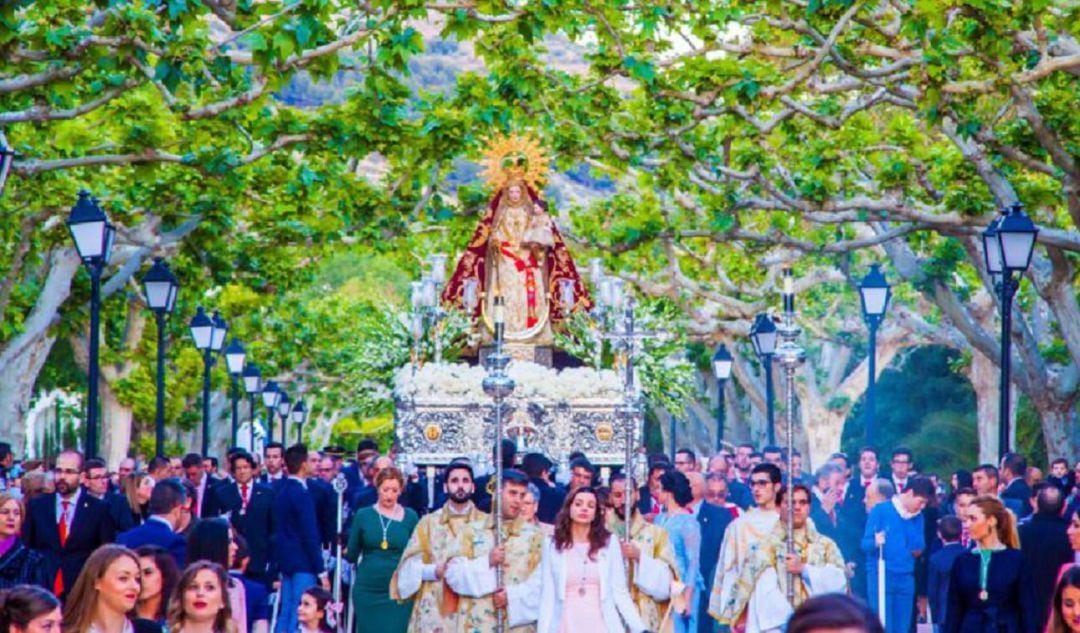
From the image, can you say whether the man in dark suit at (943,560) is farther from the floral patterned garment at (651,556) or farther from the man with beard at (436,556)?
the man with beard at (436,556)

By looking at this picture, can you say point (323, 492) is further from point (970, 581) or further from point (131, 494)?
point (970, 581)

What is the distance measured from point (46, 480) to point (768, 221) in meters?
23.3

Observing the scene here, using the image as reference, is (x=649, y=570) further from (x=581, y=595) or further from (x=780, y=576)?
(x=581, y=595)

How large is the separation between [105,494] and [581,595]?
544cm

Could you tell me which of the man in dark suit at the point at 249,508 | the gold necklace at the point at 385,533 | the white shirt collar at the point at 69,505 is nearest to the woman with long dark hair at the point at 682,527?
the gold necklace at the point at 385,533

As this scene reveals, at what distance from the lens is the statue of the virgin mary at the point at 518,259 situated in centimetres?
3159

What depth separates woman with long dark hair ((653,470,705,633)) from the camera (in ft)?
54.8

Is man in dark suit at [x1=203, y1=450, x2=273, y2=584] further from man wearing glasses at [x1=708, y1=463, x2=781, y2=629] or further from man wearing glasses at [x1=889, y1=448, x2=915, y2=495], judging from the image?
man wearing glasses at [x1=889, y1=448, x2=915, y2=495]

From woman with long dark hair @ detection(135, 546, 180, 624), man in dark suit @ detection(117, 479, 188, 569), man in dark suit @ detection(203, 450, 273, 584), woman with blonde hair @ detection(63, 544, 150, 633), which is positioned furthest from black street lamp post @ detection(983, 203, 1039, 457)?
woman with blonde hair @ detection(63, 544, 150, 633)

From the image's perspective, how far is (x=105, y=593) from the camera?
987 cm

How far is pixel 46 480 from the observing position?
16.8 meters

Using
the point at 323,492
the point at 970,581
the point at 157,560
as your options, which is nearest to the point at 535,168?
the point at 323,492

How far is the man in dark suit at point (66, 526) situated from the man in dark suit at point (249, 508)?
1620 millimetres

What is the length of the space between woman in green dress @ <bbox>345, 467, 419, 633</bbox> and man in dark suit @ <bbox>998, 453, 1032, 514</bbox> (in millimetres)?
6078
